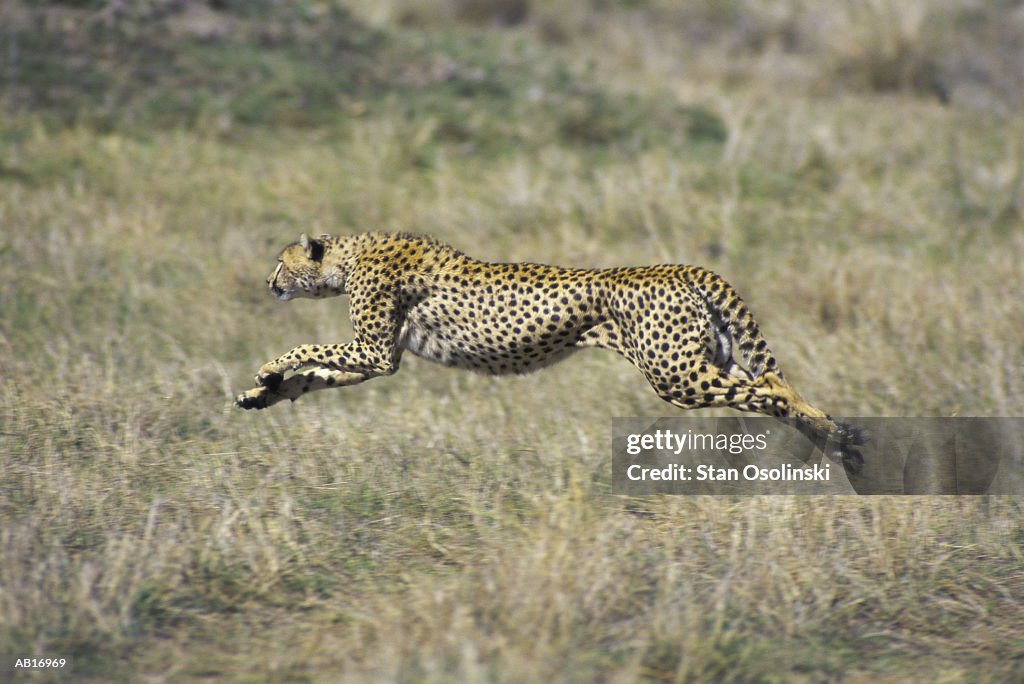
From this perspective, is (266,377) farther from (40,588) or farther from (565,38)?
(565,38)

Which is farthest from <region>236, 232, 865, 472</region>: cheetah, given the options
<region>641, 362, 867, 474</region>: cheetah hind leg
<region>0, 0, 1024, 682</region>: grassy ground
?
<region>0, 0, 1024, 682</region>: grassy ground

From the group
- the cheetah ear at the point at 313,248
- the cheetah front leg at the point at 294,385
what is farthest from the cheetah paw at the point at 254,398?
the cheetah ear at the point at 313,248

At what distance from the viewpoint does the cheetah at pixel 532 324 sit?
5.30 metres

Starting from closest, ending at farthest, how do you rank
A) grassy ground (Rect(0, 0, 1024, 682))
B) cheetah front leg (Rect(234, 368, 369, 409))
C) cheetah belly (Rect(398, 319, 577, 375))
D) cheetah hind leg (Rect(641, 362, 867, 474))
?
grassy ground (Rect(0, 0, 1024, 682)), cheetah hind leg (Rect(641, 362, 867, 474)), cheetah belly (Rect(398, 319, 577, 375)), cheetah front leg (Rect(234, 368, 369, 409))

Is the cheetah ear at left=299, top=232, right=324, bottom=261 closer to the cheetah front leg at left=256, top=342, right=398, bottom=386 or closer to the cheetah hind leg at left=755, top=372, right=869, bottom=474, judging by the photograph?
the cheetah front leg at left=256, top=342, right=398, bottom=386

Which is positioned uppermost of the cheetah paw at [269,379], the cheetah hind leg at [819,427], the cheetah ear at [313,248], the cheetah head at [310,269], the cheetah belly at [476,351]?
the cheetah ear at [313,248]

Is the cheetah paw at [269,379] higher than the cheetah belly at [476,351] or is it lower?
lower

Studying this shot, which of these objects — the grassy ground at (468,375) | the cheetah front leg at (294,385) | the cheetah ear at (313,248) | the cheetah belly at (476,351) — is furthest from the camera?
the cheetah ear at (313,248)

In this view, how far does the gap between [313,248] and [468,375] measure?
5.38ft

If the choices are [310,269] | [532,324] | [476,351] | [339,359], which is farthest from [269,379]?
[532,324]

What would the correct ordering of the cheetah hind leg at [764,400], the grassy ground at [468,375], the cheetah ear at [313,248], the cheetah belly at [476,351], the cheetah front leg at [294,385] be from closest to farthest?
1. the grassy ground at [468,375]
2. the cheetah hind leg at [764,400]
3. the cheetah belly at [476,351]
4. the cheetah front leg at [294,385]
5. the cheetah ear at [313,248]

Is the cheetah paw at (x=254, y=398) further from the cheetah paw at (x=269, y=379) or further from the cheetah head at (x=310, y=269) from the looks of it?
the cheetah head at (x=310, y=269)

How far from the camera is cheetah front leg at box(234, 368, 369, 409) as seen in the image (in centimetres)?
571

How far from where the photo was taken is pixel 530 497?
17.6ft
